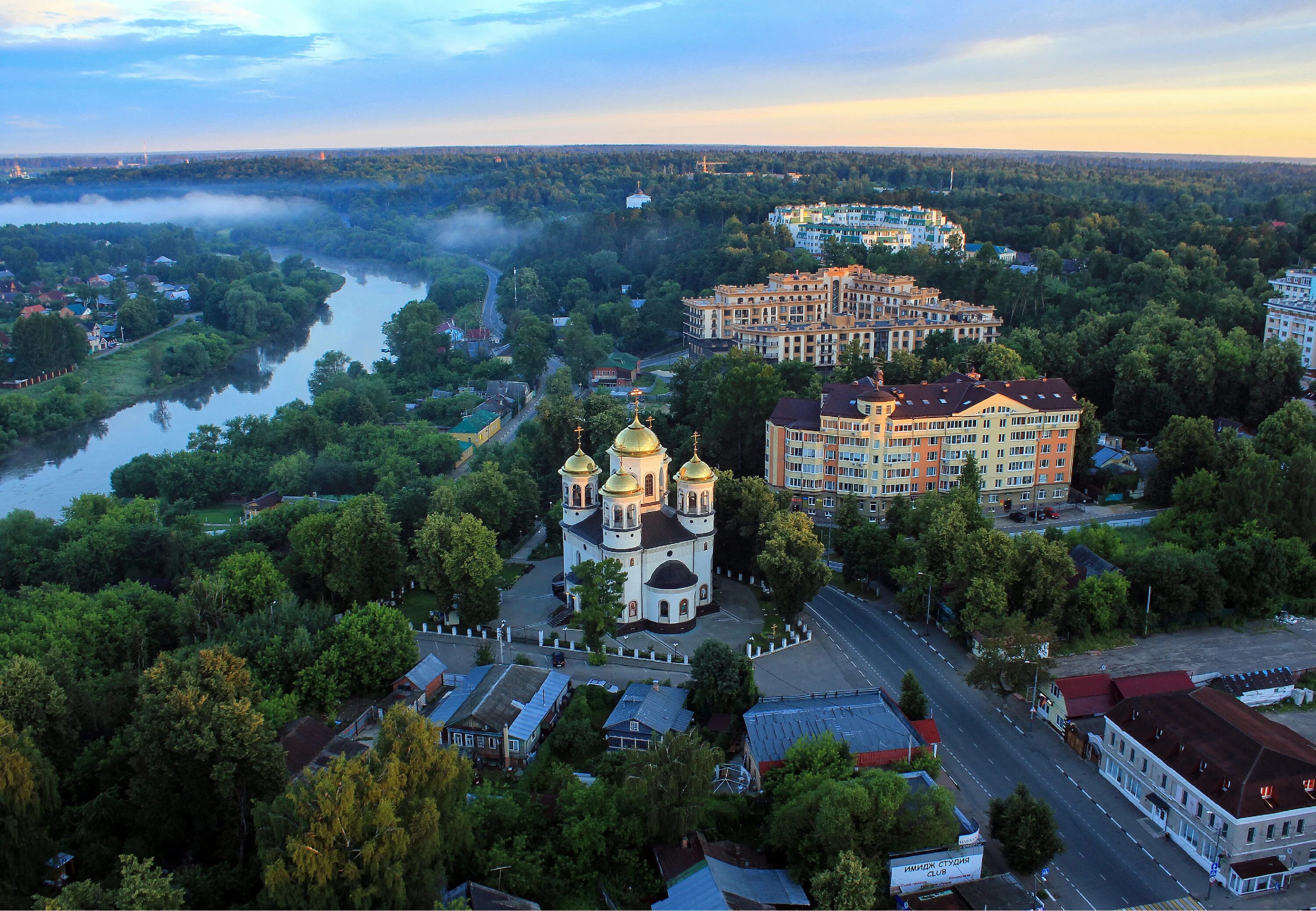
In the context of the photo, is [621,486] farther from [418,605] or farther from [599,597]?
[418,605]

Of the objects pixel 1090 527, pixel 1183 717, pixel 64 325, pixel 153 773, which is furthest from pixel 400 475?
pixel 64 325

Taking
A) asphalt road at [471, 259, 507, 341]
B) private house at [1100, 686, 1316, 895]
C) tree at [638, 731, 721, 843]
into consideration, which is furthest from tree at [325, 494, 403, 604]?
asphalt road at [471, 259, 507, 341]

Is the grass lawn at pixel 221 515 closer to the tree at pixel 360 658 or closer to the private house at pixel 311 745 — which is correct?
the tree at pixel 360 658

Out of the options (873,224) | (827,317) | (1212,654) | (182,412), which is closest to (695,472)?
(1212,654)

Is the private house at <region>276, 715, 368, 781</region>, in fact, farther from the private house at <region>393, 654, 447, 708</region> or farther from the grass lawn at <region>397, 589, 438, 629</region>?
the grass lawn at <region>397, 589, 438, 629</region>

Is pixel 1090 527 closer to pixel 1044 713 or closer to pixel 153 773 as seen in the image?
pixel 1044 713

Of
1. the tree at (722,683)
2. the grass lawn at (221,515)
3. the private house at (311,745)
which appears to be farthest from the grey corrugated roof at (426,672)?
the grass lawn at (221,515)

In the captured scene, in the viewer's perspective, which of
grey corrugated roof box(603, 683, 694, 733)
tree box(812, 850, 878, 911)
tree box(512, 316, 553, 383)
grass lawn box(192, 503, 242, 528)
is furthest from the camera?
tree box(512, 316, 553, 383)
